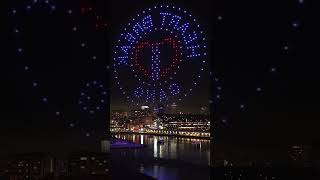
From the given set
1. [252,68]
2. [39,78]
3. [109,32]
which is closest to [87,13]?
[109,32]

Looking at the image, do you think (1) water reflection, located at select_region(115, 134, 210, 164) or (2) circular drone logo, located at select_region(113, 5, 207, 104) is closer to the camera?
(2) circular drone logo, located at select_region(113, 5, 207, 104)

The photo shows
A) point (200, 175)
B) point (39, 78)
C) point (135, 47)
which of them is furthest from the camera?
point (200, 175)

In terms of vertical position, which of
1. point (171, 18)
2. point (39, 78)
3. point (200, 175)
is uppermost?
point (171, 18)

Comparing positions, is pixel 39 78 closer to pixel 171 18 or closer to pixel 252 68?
pixel 171 18

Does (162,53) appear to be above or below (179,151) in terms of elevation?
above

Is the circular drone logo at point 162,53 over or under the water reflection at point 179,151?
over

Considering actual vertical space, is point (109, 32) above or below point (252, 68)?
above

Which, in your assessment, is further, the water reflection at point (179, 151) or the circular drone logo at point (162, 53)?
the water reflection at point (179, 151)

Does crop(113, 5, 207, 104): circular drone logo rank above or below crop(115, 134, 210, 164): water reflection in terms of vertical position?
above
